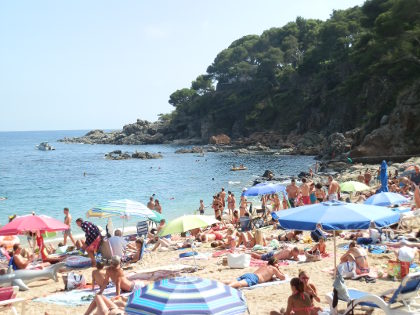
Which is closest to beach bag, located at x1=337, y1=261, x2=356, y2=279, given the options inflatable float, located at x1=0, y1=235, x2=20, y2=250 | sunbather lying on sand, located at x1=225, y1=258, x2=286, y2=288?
sunbather lying on sand, located at x1=225, y1=258, x2=286, y2=288

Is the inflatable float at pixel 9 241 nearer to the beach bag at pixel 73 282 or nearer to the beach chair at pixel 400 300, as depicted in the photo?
the beach bag at pixel 73 282

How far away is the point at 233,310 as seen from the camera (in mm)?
4707

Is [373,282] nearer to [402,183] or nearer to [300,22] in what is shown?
[402,183]

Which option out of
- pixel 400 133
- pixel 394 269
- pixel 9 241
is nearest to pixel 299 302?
pixel 394 269

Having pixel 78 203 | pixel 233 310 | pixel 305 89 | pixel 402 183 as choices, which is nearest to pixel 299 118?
pixel 305 89

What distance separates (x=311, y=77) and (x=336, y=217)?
66221 mm

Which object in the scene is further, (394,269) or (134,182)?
(134,182)

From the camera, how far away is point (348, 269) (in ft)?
26.5

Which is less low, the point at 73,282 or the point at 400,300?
the point at 400,300

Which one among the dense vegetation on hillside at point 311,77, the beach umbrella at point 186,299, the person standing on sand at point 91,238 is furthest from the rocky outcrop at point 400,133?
the beach umbrella at point 186,299

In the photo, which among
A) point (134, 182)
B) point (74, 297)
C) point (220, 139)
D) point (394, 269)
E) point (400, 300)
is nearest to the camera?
point (400, 300)

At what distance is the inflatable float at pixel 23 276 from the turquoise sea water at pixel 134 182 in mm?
13971

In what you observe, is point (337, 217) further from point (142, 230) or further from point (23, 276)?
point (142, 230)

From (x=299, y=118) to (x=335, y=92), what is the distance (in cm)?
833
